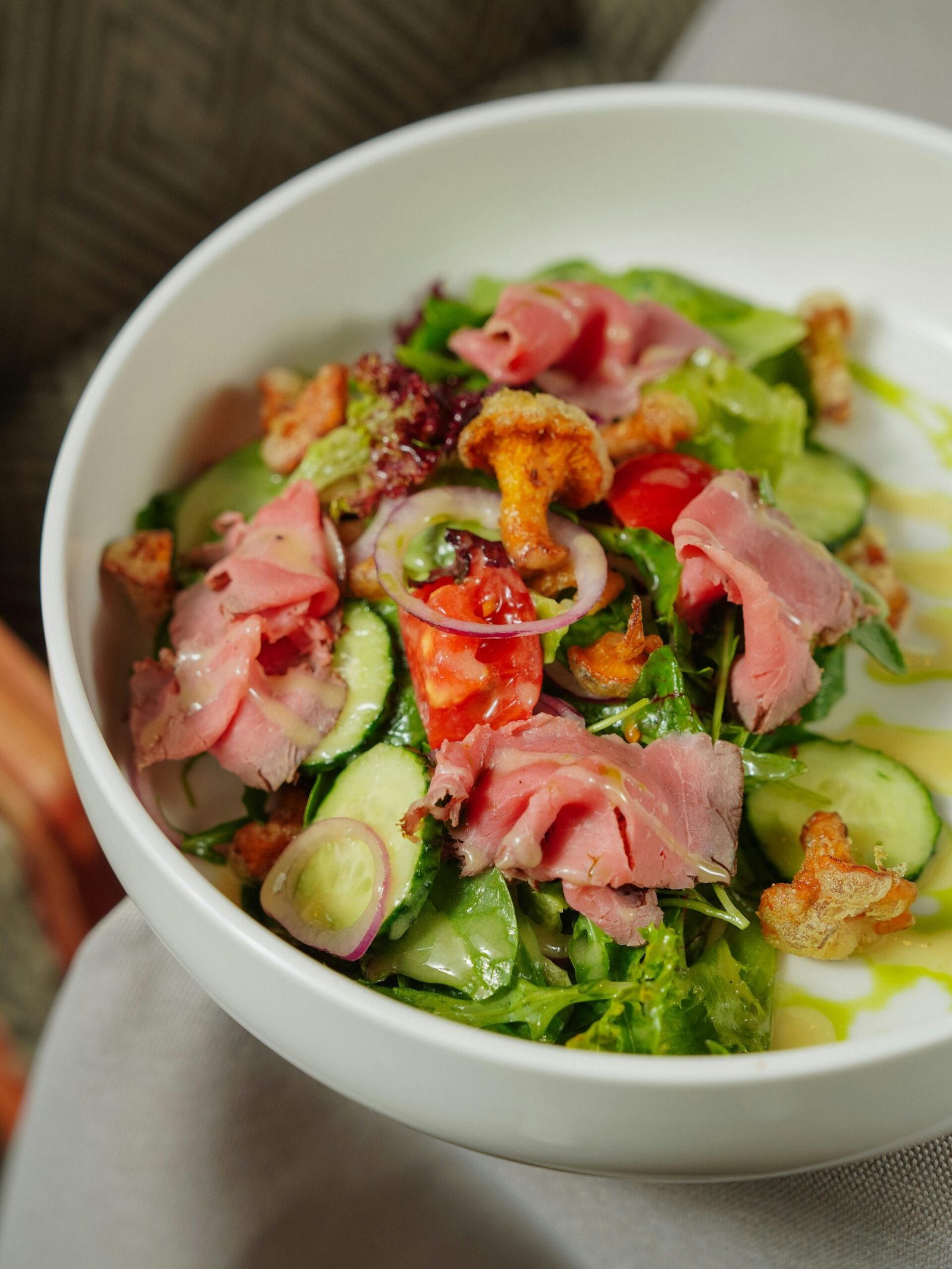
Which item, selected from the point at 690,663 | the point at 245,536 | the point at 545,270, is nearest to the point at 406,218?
the point at 545,270

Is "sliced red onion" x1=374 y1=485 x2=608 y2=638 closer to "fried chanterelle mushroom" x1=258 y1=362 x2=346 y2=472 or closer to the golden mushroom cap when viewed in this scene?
the golden mushroom cap

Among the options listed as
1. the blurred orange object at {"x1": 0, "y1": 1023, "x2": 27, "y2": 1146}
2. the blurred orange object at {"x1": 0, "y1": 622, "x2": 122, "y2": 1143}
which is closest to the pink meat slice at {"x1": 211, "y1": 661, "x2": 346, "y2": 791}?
the blurred orange object at {"x1": 0, "y1": 622, "x2": 122, "y2": 1143}

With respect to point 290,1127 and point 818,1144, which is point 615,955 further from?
point 290,1127

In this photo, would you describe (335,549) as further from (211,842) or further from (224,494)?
(211,842)

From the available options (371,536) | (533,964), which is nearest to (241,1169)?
(533,964)

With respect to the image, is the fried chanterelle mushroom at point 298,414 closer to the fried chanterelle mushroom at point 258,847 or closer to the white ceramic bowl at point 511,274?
the white ceramic bowl at point 511,274
